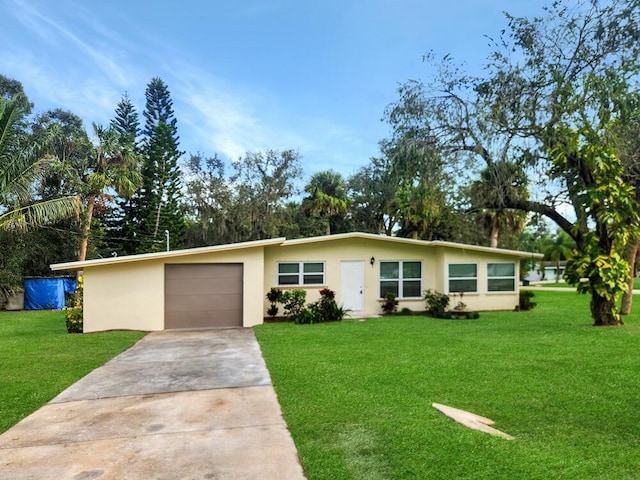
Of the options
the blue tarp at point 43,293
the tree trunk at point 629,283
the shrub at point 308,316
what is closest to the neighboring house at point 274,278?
the shrub at point 308,316

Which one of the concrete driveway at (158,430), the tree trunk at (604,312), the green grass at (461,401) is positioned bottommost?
the concrete driveway at (158,430)

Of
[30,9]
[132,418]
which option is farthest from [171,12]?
[132,418]

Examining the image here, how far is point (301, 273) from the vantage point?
13.6m

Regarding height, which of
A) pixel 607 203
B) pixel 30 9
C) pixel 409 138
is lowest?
pixel 607 203

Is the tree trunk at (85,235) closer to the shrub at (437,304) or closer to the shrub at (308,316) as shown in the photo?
the shrub at (308,316)

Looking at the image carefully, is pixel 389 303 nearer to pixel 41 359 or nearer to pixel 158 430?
pixel 41 359

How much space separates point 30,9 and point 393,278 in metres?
13.2

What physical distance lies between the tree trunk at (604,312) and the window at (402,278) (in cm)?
520

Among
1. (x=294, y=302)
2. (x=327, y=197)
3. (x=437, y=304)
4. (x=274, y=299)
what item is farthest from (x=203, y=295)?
(x=327, y=197)

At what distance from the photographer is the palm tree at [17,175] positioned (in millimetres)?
13836

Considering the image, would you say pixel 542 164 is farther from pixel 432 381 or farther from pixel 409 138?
pixel 432 381

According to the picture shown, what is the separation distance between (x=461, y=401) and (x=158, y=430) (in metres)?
3.15

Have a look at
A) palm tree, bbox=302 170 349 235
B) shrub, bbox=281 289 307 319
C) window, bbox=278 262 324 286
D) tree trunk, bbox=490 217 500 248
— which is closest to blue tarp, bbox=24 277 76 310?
window, bbox=278 262 324 286

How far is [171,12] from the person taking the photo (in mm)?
13359
